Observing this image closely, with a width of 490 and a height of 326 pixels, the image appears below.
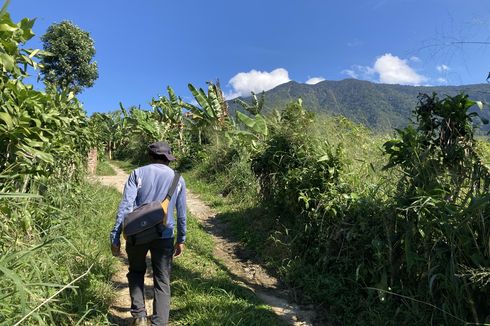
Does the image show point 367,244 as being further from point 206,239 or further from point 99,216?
point 99,216

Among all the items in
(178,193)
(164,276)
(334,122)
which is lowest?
(164,276)

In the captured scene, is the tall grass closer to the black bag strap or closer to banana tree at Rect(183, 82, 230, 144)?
the black bag strap

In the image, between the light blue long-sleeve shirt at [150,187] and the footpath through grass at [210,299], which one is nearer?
the light blue long-sleeve shirt at [150,187]

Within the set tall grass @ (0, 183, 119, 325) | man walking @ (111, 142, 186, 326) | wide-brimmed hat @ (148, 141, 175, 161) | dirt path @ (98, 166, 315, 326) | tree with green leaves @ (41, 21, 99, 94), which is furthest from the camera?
tree with green leaves @ (41, 21, 99, 94)

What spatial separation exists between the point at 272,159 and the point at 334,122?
5.16 ft

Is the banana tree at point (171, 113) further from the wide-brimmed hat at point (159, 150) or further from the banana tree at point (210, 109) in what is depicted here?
the wide-brimmed hat at point (159, 150)

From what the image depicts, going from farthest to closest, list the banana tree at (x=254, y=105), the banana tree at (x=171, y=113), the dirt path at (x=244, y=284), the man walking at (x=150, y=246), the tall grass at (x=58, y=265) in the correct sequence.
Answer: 1. the banana tree at (x=171, y=113)
2. the banana tree at (x=254, y=105)
3. the dirt path at (x=244, y=284)
4. the man walking at (x=150, y=246)
5. the tall grass at (x=58, y=265)

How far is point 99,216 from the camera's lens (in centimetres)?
646

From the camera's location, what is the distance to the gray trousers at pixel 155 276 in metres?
3.63

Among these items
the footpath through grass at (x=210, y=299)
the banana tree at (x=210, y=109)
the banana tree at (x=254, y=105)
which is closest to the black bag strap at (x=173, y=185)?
the footpath through grass at (x=210, y=299)

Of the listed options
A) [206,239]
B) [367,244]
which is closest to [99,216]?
[206,239]

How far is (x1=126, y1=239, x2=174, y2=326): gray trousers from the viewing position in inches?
143

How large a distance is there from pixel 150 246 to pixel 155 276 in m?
0.30

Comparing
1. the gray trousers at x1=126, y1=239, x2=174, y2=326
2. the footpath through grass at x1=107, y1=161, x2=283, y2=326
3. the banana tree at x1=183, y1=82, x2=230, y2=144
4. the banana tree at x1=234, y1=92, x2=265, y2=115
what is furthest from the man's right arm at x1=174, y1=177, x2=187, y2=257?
the banana tree at x1=183, y1=82, x2=230, y2=144
